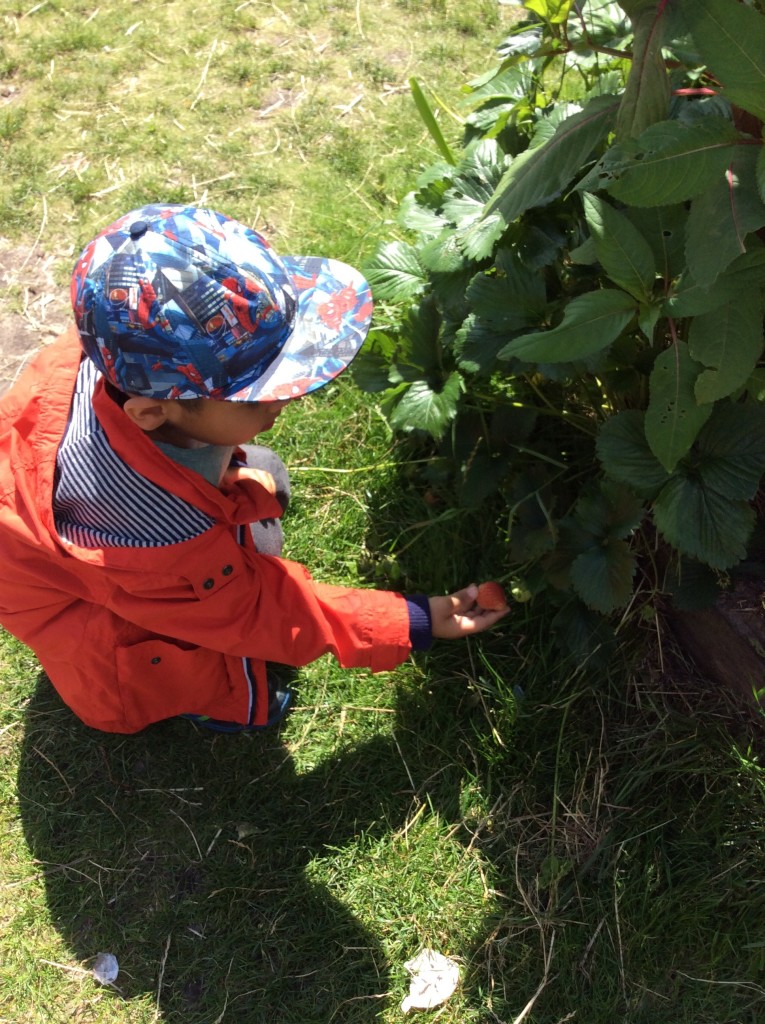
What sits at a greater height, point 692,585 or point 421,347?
point 421,347

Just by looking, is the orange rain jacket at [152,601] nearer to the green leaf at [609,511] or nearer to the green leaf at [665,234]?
the green leaf at [609,511]

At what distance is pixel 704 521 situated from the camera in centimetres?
192

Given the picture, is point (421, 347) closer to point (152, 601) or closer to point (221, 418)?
point (221, 418)

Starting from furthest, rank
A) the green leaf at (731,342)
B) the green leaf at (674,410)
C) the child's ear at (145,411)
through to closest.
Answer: the child's ear at (145,411), the green leaf at (674,410), the green leaf at (731,342)

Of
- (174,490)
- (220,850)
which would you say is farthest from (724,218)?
(220,850)

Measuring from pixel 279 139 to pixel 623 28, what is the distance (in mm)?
1825

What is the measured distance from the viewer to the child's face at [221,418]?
1.94 meters

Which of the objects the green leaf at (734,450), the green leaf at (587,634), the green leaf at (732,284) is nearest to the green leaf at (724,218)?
the green leaf at (732,284)

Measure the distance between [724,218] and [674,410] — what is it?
0.37 m

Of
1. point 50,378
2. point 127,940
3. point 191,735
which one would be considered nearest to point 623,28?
point 50,378

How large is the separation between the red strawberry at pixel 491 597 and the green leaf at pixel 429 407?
44 centimetres

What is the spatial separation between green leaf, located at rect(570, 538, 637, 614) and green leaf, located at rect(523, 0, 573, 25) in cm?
108

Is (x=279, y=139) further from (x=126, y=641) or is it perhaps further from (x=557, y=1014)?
(x=557, y=1014)

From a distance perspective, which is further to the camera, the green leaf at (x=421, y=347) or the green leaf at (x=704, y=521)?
the green leaf at (x=421, y=347)
